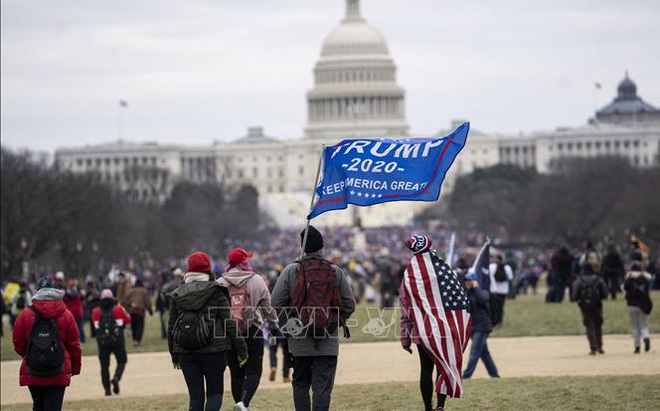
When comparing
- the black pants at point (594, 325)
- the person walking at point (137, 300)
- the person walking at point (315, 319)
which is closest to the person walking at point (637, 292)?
the black pants at point (594, 325)

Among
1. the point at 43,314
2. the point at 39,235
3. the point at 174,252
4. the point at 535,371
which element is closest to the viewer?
the point at 43,314

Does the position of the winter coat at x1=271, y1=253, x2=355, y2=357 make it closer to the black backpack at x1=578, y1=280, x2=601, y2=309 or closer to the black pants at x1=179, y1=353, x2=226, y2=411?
→ the black pants at x1=179, y1=353, x2=226, y2=411

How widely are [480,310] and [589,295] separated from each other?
334 cm

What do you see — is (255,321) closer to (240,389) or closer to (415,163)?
(240,389)

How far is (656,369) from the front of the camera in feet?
82.9

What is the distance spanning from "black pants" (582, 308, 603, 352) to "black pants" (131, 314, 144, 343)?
30.3ft

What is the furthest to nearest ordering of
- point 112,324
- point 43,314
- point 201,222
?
point 201,222
point 112,324
point 43,314

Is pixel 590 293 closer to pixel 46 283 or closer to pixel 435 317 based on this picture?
pixel 435 317

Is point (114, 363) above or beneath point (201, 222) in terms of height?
beneath

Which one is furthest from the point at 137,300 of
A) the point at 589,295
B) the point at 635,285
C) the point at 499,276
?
the point at 635,285

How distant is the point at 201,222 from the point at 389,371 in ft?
307

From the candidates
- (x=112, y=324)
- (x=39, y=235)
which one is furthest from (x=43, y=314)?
(x=39, y=235)

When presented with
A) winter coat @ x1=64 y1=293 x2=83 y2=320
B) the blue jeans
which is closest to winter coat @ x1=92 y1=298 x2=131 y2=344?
the blue jeans

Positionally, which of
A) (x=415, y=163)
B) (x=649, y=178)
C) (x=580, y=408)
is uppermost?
(x=649, y=178)
